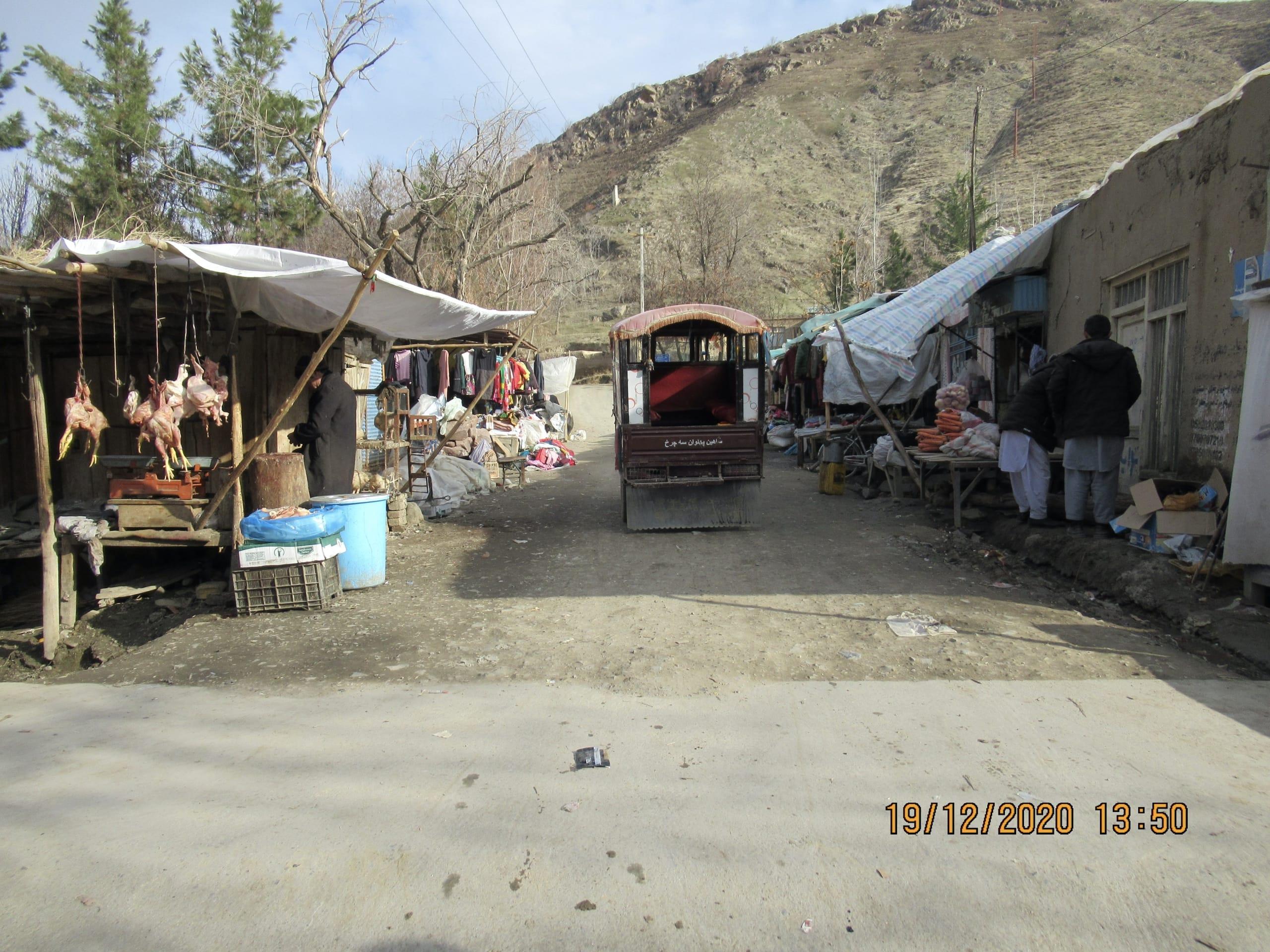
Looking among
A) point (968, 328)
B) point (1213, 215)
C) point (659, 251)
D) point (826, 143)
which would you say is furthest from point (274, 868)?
point (826, 143)

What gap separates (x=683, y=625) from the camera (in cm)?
550

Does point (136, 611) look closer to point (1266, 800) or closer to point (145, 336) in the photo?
point (145, 336)

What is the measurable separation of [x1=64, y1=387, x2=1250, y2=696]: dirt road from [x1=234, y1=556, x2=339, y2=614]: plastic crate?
11cm

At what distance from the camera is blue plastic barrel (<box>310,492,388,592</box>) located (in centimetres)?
647

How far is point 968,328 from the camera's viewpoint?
42.7ft

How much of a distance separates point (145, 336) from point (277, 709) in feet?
18.8

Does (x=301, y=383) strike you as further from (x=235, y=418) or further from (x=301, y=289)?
(x=235, y=418)

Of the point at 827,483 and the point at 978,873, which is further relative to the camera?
the point at 827,483

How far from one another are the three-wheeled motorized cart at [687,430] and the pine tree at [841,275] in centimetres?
2385

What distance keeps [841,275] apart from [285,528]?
31.4 metres

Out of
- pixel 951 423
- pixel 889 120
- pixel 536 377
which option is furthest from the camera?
pixel 889 120

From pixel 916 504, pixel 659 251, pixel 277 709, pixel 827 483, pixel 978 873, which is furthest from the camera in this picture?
pixel 659 251

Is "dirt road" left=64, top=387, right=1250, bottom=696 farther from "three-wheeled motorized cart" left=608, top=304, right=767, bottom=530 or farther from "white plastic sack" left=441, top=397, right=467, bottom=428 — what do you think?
"white plastic sack" left=441, top=397, right=467, bottom=428
